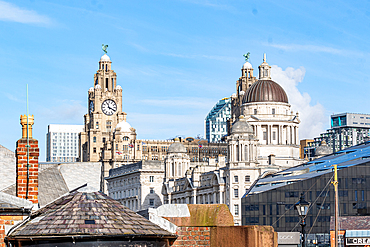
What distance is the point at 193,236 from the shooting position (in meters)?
17.6

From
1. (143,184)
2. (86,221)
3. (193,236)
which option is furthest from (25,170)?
(143,184)

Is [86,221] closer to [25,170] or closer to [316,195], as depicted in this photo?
[25,170]

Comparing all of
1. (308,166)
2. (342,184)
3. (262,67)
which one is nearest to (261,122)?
(262,67)

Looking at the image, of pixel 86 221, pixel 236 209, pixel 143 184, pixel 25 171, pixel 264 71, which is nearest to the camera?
pixel 86 221

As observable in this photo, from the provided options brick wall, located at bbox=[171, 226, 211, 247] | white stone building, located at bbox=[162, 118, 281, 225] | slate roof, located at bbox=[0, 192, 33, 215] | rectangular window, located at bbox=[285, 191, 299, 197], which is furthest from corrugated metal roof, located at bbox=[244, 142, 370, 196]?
slate roof, located at bbox=[0, 192, 33, 215]

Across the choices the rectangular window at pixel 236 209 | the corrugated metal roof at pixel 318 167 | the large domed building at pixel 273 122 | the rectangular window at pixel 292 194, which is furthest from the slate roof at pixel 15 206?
the large domed building at pixel 273 122

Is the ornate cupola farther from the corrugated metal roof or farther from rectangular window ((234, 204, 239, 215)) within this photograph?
the corrugated metal roof

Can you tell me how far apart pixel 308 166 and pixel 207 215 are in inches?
3859

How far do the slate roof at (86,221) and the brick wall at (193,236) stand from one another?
6.91 ft

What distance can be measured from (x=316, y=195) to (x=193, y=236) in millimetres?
86728

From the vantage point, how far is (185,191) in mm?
154625

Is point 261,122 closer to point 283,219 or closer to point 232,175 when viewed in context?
point 232,175

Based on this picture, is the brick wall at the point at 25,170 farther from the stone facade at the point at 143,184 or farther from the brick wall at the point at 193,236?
the stone facade at the point at 143,184

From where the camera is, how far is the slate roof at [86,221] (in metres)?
13.9
